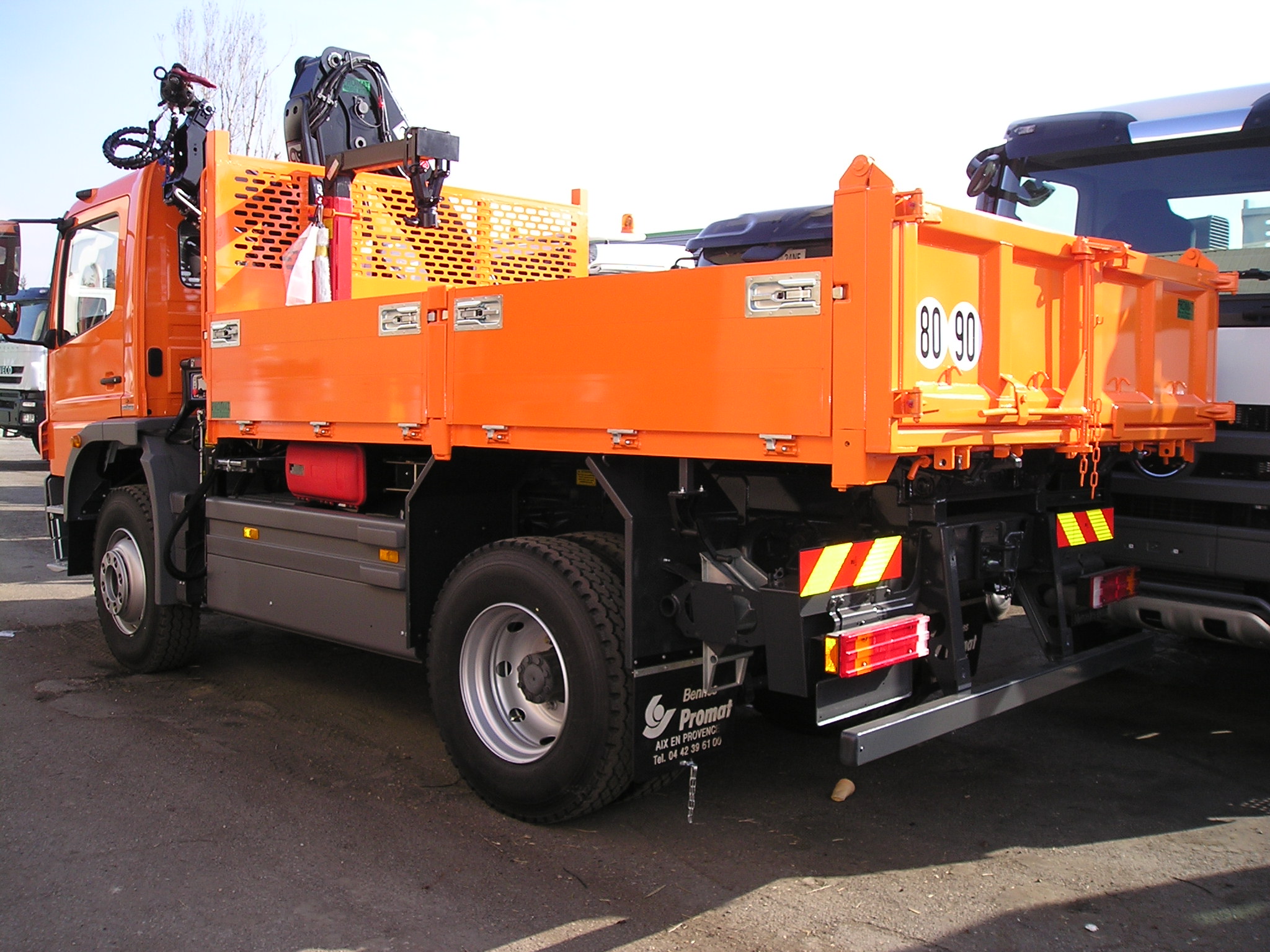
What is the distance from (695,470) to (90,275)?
516 centimetres

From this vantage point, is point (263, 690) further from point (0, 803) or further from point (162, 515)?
point (0, 803)

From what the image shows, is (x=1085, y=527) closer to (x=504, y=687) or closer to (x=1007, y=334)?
(x=1007, y=334)

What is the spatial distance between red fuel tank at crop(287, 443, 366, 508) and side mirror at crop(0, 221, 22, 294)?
2.72 m

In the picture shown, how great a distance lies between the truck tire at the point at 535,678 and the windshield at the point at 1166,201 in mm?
3698

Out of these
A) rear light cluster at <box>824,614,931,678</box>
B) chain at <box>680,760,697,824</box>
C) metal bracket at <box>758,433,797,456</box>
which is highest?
metal bracket at <box>758,433,797,456</box>

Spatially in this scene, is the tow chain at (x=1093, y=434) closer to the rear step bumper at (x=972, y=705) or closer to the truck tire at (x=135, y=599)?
the rear step bumper at (x=972, y=705)

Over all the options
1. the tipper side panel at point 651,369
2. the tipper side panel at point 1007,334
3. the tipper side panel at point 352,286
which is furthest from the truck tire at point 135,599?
the tipper side panel at point 1007,334

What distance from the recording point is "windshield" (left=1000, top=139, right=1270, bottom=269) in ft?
19.0

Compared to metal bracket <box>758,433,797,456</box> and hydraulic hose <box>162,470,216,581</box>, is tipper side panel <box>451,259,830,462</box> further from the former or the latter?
hydraulic hose <box>162,470,216,581</box>

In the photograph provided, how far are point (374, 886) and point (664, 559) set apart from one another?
147 cm

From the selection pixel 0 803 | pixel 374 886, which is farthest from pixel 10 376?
pixel 374 886

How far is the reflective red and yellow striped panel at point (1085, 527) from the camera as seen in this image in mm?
4477

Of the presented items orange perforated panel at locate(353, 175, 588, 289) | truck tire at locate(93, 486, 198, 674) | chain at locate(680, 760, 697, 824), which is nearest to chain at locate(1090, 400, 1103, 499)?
chain at locate(680, 760, 697, 824)

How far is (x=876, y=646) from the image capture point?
3609 mm
